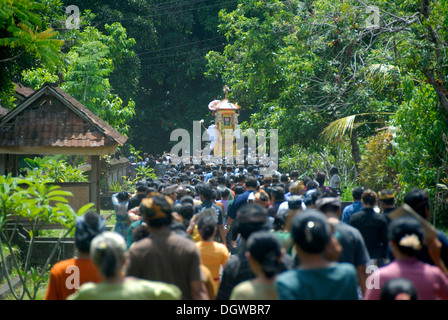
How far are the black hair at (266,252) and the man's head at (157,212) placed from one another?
1282 millimetres

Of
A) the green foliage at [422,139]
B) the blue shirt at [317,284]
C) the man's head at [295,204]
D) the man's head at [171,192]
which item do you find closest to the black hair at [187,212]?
the man's head at [295,204]

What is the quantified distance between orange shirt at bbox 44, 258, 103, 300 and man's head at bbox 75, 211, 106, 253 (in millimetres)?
133

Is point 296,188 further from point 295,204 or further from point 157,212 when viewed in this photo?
point 157,212

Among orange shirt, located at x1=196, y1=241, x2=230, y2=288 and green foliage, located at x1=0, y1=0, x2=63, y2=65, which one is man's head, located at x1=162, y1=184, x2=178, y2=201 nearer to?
green foliage, located at x1=0, y1=0, x2=63, y2=65

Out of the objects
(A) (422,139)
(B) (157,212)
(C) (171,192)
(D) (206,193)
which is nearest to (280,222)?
(B) (157,212)

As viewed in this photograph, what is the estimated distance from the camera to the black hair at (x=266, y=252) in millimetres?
4074

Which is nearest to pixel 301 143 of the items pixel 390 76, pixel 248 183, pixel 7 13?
pixel 390 76

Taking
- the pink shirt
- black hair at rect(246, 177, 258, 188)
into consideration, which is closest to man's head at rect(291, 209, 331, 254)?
the pink shirt

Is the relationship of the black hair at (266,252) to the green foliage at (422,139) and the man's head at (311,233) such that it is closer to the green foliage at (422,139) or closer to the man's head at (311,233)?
the man's head at (311,233)

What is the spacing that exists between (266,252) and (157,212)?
1.47 meters

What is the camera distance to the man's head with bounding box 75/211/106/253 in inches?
201

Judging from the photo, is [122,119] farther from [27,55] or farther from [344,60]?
[27,55]

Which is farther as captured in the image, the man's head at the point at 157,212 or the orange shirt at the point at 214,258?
the orange shirt at the point at 214,258

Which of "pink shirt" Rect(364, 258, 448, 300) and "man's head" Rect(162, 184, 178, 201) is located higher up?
"man's head" Rect(162, 184, 178, 201)
